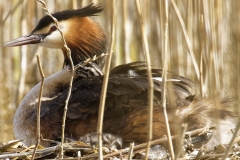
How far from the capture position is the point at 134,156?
3832 millimetres

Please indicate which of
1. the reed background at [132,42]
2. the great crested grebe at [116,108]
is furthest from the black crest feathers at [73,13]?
the reed background at [132,42]

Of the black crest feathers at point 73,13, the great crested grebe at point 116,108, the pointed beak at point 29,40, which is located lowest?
the great crested grebe at point 116,108

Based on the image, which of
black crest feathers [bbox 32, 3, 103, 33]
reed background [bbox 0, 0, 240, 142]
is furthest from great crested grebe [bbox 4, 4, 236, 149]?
reed background [bbox 0, 0, 240, 142]

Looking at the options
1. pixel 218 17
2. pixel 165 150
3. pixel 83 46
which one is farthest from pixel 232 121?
pixel 83 46

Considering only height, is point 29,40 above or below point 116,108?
above

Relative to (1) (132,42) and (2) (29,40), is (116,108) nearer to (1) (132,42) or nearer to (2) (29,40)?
(2) (29,40)

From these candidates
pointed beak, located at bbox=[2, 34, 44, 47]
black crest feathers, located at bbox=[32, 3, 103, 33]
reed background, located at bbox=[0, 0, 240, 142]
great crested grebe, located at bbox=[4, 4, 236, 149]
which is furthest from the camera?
reed background, located at bbox=[0, 0, 240, 142]

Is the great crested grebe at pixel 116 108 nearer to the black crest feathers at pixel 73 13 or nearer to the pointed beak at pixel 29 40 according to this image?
the black crest feathers at pixel 73 13

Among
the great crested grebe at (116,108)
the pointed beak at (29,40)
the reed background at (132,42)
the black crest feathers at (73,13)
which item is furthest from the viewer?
the reed background at (132,42)

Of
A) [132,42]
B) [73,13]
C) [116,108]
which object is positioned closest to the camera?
[116,108]

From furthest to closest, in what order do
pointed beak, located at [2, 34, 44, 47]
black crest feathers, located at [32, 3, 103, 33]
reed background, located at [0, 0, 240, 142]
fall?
reed background, located at [0, 0, 240, 142], pointed beak, located at [2, 34, 44, 47], black crest feathers, located at [32, 3, 103, 33]

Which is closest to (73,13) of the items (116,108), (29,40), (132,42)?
(29,40)

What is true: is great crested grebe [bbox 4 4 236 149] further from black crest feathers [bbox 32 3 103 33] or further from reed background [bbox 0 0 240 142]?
reed background [bbox 0 0 240 142]

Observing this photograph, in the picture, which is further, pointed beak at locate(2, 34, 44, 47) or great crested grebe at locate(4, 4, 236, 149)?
pointed beak at locate(2, 34, 44, 47)
